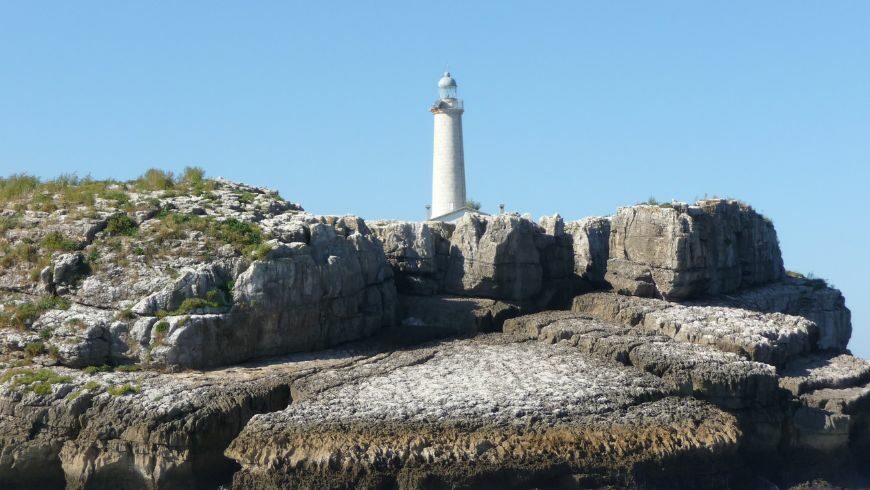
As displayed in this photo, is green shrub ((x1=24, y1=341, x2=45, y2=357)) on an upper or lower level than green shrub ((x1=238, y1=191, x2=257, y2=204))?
lower

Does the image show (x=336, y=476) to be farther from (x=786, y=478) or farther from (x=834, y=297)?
(x=834, y=297)

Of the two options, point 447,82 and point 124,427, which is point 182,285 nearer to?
point 124,427

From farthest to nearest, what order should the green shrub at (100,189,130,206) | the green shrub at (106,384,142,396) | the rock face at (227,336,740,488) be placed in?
1. the green shrub at (100,189,130,206)
2. the green shrub at (106,384,142,396)
3. the rock face at (227,336,740,488)

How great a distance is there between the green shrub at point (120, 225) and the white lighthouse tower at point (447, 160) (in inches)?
1143

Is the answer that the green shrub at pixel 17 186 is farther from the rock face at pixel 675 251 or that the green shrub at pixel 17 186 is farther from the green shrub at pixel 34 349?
the rock face at pixel 675 251

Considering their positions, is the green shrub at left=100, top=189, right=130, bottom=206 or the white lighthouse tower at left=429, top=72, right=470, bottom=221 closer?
the green shrub at left=100, top=189, right=130, bottom=206

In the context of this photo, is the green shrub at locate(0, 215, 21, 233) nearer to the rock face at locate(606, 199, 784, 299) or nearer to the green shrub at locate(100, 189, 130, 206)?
the green shrub at locate(100, 189, 130, 206)

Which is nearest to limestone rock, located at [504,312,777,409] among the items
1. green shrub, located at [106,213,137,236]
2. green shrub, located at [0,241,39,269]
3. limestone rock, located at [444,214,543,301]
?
limestone rock, located at [444,214,543,301]

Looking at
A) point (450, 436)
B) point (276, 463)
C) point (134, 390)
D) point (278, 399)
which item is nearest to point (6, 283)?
point (134, 390)

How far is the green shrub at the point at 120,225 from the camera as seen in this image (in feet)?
123

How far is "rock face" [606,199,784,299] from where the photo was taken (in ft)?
140

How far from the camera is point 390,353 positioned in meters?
37.2

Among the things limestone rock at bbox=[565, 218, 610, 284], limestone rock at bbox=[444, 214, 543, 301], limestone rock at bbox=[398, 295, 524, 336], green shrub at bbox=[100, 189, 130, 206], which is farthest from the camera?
limestone rock at bbox=[565, 218, 610, 284]

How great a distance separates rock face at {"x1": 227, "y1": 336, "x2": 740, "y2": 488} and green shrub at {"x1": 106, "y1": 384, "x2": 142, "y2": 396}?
358cm
